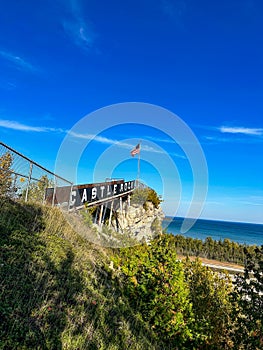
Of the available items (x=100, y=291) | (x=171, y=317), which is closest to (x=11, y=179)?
(x=100, y=291)

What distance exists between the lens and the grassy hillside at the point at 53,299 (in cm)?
277

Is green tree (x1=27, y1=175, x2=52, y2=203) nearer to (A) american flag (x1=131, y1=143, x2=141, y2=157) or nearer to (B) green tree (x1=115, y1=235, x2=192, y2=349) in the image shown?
(B) green tree (x1=115, y1=235, x2=192, y2=349)

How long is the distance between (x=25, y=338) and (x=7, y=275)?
1.12 metres

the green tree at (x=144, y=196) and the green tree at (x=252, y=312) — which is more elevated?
the green tree at (x=144, y=196)

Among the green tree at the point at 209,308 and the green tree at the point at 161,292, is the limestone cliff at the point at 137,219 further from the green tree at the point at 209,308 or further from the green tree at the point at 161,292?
the green tree at the point at 161,292

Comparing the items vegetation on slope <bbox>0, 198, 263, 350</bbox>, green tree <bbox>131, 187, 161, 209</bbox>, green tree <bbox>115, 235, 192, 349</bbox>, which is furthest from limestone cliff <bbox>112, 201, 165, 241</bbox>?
green tree <bbox>115, 235, 192, 349</bbox>

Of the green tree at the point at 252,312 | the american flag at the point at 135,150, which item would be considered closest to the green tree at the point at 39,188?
the green tree at the point at 252,312

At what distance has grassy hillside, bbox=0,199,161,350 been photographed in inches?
109

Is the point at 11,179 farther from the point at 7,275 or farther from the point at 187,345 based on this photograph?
the point at 187,345

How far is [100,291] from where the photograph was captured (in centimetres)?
499

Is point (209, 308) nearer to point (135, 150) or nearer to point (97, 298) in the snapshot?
point (97, 298)

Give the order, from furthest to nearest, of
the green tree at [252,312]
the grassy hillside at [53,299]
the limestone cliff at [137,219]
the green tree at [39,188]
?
the limestone cliff at [137,219], the green tree at [39,188], the green tree at [252,312], the grassy hillside at [53,299]

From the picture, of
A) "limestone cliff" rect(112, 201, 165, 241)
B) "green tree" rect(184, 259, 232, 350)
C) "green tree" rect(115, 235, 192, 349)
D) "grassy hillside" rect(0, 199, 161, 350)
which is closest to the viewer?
"grassy hillside" rect(0, 199, 161, 350)

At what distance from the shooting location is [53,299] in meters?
3.49
